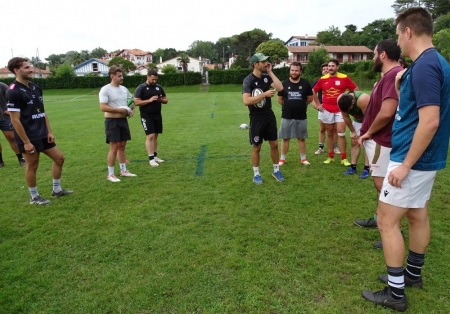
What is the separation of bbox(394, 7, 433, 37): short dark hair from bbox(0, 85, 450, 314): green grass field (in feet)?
7.11

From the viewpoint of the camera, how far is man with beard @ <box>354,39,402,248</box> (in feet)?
10.8

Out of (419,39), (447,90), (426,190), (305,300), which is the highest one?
(419,39)

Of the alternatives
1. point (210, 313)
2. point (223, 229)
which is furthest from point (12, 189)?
point (210, 313)

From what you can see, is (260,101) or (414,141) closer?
(414,141)

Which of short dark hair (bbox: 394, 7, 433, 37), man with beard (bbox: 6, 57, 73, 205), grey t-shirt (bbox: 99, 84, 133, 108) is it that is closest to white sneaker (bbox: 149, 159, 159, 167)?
grey t-shirt (bbox: 99, 84, 133, 108)

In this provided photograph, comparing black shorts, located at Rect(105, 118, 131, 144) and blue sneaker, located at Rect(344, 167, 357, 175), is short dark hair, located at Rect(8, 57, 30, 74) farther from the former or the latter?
blue sneaker, located at Rect(344, 167, 357, 175)

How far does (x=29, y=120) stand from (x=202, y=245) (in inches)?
133

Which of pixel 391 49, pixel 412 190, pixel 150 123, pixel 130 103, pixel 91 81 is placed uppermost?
pixel 91 81

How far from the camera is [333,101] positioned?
6852 mm

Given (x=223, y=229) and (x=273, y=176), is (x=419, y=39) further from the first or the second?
(x=273, y=176)

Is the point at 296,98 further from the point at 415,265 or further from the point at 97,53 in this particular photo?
the point at 97,53

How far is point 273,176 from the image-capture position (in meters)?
6.13

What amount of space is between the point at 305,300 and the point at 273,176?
347 centimetres

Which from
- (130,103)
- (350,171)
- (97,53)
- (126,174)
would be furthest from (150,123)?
(97,53)
